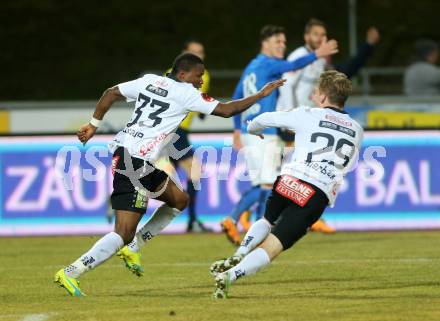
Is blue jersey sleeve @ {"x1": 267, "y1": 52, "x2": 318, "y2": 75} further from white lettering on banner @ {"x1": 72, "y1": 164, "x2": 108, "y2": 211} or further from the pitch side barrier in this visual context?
white lettering on banner @ {"x1": 72, "y1": 164, "x2": 108, "y2": 211}

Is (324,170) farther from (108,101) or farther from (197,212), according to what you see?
(197,212)

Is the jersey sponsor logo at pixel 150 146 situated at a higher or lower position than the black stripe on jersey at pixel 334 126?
lower

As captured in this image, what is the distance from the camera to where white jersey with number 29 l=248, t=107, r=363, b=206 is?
925 cm

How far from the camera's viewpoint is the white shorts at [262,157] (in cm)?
1402

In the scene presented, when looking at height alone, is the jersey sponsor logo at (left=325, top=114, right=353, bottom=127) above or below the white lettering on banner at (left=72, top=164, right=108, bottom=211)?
above

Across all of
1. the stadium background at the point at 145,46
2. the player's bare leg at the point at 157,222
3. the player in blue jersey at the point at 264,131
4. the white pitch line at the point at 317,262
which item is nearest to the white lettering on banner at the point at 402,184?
the player in blue jersey at the point at 264,131

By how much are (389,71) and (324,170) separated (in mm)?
21898

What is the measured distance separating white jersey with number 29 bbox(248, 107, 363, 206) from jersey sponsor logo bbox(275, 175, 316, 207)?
0.04 metres

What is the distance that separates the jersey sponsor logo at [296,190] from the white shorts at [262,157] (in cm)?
Result: 467

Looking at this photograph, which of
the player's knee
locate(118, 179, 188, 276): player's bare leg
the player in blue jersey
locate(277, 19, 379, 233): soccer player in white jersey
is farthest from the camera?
locate(277, 19, 379, 233): soccer player in white jersey

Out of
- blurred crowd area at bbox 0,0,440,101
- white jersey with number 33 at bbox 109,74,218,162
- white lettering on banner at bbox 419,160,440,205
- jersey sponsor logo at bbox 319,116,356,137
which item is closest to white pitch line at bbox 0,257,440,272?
white jersey with number 33 at bbox 109,74,218,162

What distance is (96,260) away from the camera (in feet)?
31.6

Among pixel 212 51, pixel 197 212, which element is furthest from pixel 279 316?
pixel 212 51

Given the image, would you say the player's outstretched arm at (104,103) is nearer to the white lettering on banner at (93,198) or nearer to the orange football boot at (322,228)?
the orange football boot at (322,228)
